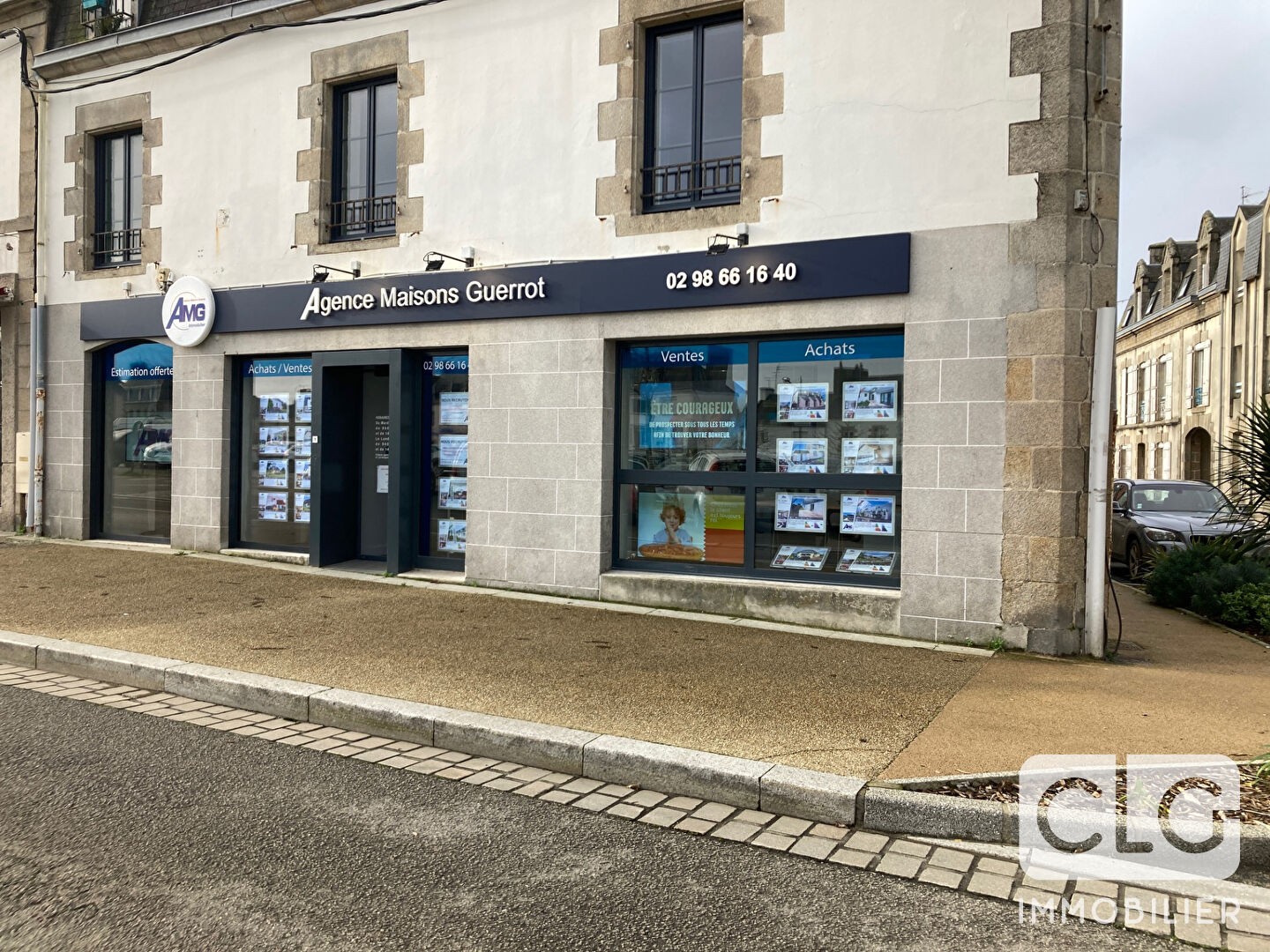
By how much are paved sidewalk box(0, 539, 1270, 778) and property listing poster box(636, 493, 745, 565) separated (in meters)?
0.85

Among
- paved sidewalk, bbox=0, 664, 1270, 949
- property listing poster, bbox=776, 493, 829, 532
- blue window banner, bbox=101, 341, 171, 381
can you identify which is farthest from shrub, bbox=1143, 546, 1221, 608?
blue window banner, bbox=101, 341, 171, 381

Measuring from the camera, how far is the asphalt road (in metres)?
3.01

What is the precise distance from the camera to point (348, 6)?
10.0 metres

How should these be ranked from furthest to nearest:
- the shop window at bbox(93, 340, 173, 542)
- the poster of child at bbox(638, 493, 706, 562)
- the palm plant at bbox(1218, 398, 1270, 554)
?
the shop window at bbox(93, 340, 173, 542)
the palm plant at bbox(1218, 398, 1270, 554)
the poster of child at bbox(638, 493, 706, 562)

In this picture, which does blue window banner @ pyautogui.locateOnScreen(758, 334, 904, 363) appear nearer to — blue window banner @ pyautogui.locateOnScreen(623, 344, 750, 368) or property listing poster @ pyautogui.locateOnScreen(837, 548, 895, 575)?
blue window banner @ pyautogui.locateOnScreen(623, 344, 750, 368)

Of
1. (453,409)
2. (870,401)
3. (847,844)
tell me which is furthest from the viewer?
(453,409)

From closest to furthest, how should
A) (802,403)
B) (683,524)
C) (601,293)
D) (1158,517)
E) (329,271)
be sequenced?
(802,403) → (601,293) → (683,524) → (329,271) → (1158,517)

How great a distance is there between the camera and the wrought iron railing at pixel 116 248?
12000 millimetres

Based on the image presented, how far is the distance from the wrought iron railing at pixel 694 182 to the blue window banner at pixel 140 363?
6.55m

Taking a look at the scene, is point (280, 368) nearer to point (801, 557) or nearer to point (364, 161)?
point (364, 161)

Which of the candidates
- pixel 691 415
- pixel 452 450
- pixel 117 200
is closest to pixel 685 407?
pixel 691 415

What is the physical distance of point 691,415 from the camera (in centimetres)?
875

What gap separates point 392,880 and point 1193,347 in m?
40.8

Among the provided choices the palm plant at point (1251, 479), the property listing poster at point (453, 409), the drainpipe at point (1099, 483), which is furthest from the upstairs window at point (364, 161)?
the palm plant at point (1251, 479)
